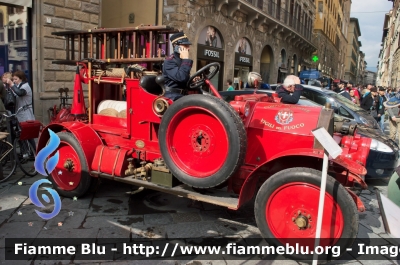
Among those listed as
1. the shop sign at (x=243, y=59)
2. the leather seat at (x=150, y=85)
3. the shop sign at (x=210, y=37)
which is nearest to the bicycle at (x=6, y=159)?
Answer: the leather seat at (x=150, y=85)

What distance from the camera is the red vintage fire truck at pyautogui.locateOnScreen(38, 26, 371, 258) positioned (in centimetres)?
309

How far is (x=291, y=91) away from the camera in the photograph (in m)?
4.92

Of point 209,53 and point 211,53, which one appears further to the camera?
point 211,53

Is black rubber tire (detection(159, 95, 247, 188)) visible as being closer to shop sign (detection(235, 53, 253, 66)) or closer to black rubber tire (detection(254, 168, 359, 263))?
black rubber tire (detection(254, 168, 359, 263))

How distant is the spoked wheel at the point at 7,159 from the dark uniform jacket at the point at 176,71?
3393mm

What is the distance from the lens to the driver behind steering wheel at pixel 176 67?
3.67 m

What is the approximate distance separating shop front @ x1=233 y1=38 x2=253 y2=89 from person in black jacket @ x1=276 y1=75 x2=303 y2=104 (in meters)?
11.6

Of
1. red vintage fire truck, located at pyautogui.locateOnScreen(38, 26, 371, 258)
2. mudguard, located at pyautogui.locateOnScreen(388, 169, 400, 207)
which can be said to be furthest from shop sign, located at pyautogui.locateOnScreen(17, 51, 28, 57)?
mudguard, located at pyautogui.locateOnScreen(388, 169, 400, 207)

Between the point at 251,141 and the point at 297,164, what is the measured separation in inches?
21.2

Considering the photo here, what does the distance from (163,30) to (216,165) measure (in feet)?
6.33

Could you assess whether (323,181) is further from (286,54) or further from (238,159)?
(286,54)

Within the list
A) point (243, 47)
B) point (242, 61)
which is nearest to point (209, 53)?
point (242, 61)

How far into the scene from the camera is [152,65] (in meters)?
4.95

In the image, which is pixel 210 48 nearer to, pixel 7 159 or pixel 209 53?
pixel 209 53
